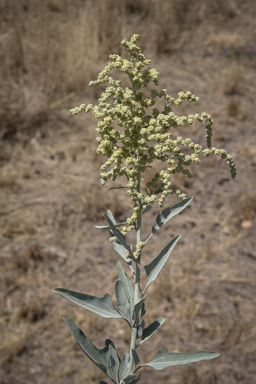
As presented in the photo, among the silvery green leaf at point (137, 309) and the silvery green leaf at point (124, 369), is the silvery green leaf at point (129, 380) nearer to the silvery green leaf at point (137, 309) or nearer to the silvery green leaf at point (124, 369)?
the silvery green leaf at point (124, 369)

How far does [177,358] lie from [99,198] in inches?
99.8

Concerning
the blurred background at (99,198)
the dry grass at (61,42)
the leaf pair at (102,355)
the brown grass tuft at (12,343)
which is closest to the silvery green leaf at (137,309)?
the leaf pair at (102,355)

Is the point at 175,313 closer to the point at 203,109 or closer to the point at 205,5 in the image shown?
the point at 203,109

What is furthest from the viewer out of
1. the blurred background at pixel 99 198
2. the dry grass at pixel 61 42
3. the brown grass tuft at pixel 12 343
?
the dry grass at pixel 61 42

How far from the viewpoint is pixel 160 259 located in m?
1.14

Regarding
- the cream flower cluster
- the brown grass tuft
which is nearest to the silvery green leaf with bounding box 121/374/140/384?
the cream flower cluster

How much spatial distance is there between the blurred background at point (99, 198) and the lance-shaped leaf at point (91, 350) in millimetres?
1721

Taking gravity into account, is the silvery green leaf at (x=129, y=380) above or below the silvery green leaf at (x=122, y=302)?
below

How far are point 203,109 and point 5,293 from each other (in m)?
3.22

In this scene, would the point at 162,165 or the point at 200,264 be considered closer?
the point at 200,264

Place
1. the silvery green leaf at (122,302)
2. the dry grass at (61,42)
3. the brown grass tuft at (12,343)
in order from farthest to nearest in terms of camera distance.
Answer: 1. the dry grass at (61,42)
2. the brown grass tuft at (12,343)
3. the silvery green leaf at (122,302)

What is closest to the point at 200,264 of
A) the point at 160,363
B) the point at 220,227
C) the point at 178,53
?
the point at 220,227

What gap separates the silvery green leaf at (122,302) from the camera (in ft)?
3.79

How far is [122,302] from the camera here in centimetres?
117
